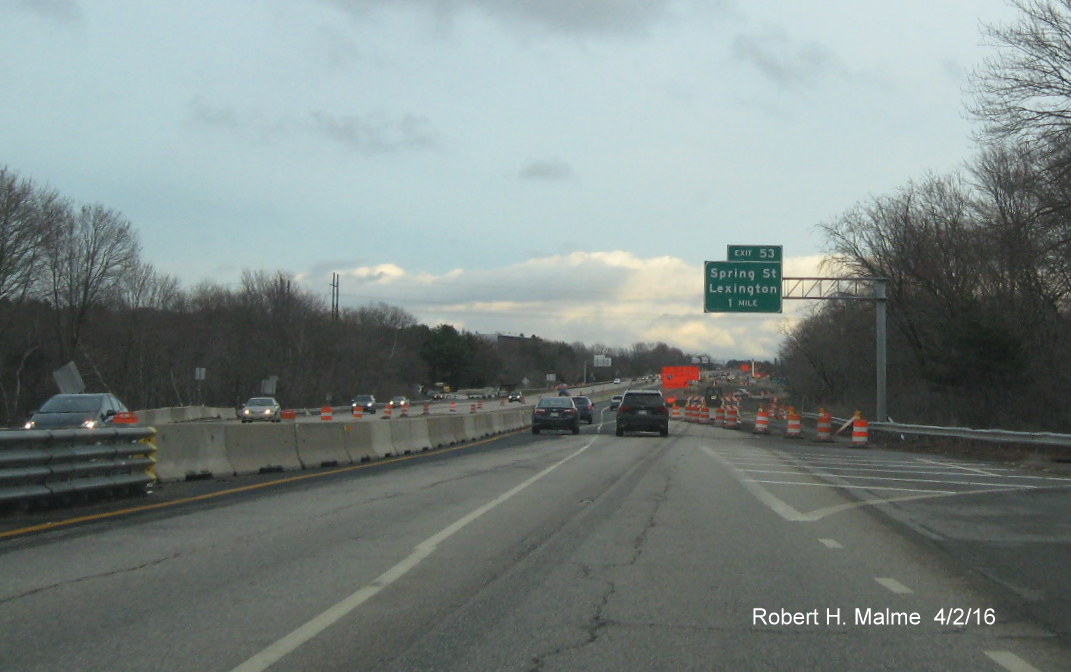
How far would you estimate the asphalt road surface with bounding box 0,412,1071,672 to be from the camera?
19.1ft

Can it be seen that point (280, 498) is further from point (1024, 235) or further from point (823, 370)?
point (823, 370)

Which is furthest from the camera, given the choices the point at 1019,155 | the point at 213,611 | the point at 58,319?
the point at 58,319

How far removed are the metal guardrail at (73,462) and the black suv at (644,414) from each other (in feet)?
83.9

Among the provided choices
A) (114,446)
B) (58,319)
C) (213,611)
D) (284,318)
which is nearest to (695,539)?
(213,611)

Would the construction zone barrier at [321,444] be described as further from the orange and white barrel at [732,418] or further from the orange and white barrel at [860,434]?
the orange and white barrel at [732,418]

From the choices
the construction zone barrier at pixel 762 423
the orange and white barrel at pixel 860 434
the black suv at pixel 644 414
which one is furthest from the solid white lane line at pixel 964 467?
the construction zone barrier at pixel 762 423

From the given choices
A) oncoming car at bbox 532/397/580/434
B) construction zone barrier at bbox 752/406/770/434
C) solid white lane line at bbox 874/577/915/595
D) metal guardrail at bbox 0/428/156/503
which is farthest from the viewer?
construction zone barrier at bbox 752/406/770/434

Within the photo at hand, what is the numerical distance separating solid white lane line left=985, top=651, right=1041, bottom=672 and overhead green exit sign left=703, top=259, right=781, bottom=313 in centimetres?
3154

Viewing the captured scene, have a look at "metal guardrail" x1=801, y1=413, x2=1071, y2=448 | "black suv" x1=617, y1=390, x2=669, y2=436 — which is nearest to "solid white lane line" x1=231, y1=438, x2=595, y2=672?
"metal guardrail" x1=801, y1=413, x2=1071, y2=448

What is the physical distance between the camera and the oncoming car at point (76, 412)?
2302 centimetres

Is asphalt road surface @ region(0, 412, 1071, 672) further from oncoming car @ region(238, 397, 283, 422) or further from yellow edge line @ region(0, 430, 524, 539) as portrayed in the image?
oncoming car @ region(238, 397, 283, 422)

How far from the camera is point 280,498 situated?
1380cm

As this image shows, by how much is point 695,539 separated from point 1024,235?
24452 millimetres

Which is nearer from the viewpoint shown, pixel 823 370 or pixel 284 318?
pixel 823 370
